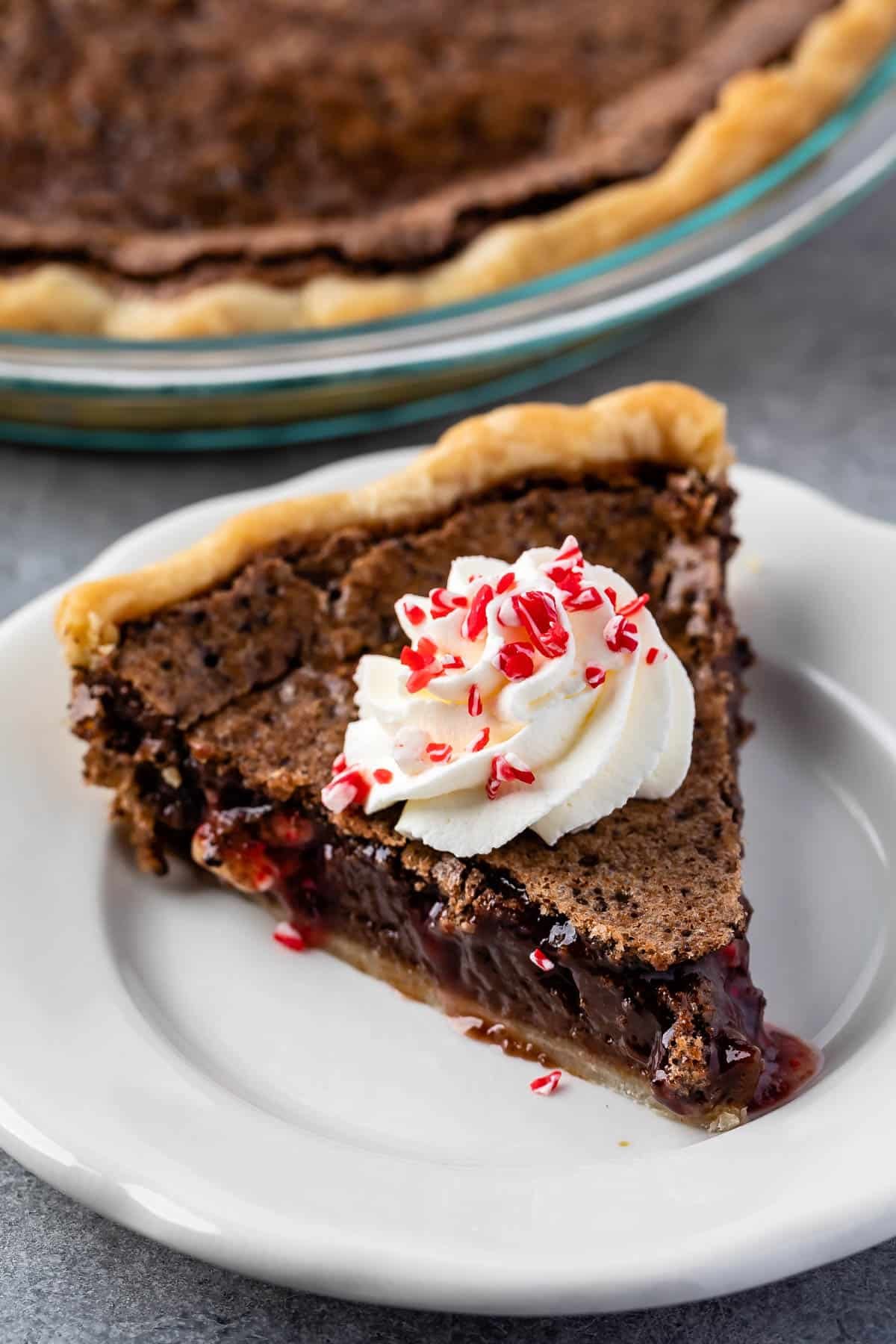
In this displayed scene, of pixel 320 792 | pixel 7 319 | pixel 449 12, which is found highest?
pixel 449 12

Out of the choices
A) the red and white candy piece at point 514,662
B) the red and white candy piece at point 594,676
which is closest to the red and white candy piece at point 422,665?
the red and white candy piece at point 514,662

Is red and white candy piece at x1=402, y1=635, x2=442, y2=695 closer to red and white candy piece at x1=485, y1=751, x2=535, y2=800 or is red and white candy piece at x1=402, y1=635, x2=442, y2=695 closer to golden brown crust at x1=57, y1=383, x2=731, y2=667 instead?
red and white candy piece at x1=485, y1=751, x2=535, y2=800

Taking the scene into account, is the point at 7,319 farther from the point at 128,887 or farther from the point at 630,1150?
the point at 630,1150

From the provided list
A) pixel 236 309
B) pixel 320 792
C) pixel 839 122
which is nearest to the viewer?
pixel 320 792

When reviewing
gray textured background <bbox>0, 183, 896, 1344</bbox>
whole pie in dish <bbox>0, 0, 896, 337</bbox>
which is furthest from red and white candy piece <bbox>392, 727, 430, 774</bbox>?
whole pie in dish <bbox>0, 0, 896, 337</bbox>

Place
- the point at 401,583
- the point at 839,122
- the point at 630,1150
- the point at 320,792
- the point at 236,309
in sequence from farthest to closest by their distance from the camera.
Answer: the point at 839,122
the point at 236,309
the point at 401,583
the point at 320,792
the point at 630,1150

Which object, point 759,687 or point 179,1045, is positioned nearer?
point 179,1045

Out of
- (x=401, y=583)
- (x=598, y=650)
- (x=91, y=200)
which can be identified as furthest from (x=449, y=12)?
(x=598, y=650)
